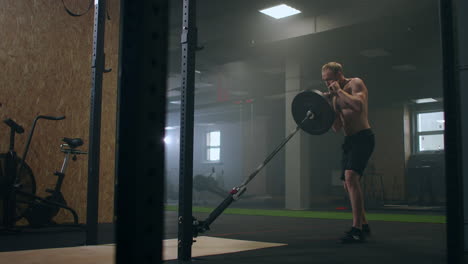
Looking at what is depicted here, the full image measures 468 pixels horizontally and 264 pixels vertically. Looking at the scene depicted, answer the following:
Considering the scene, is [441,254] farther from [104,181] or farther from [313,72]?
[313,72]

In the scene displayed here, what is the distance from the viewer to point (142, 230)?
1.60 feet

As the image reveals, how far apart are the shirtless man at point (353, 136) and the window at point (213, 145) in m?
14.4

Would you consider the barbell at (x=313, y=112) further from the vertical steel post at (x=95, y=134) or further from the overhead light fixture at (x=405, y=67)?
the overhead light fixture at (x=405, y=67)

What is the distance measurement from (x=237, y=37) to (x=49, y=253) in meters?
6.45

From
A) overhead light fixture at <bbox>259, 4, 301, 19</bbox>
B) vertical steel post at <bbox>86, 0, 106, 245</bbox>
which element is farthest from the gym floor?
overhead light fixture at <bbox>259, 4, 301, 19</bbox>

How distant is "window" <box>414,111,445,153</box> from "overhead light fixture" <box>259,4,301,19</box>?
8161 mm

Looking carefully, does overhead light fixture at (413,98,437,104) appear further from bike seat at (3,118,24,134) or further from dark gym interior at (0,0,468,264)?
bike seat at (3,118,24,134)

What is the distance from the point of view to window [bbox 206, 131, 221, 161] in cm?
1839

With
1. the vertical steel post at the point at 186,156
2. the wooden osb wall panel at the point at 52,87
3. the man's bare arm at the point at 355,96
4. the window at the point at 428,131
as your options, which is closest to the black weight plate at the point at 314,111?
the man's bare arm at the point at 355,96

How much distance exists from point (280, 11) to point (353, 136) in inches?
192

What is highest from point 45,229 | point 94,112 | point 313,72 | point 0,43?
point 313,72

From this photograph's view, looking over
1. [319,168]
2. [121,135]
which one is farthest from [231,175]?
[121,135]

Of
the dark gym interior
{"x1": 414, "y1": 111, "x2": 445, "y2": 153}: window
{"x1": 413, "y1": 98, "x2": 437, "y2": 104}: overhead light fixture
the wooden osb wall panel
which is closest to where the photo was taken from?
the dark gym interior

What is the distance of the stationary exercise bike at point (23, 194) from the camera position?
4168 millimetres
